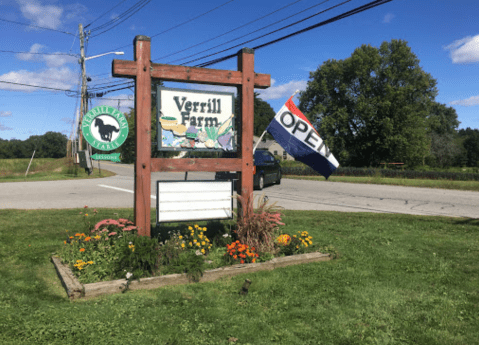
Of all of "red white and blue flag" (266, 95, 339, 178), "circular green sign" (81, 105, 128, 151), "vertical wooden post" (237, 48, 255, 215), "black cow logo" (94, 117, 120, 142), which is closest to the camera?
"vertical wooden post" (237, 48, 255, 215)

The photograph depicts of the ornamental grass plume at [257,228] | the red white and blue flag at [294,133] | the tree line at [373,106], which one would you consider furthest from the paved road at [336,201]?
the tree line at [373,106]

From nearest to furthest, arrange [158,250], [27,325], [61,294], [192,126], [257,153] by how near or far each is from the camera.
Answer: [27,325] → [61,294] → [158,250] → [192,126] → [257,153]

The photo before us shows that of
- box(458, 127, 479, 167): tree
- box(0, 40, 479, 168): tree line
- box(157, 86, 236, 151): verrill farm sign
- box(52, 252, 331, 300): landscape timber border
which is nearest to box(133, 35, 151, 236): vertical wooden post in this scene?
box(157, 86, 236, 151): verrill farm sign

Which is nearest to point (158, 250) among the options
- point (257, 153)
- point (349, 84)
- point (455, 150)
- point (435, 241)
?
point (435, 241)

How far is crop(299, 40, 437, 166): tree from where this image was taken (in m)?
40.2

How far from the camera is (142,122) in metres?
5.28

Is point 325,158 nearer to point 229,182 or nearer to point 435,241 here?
point 229,182

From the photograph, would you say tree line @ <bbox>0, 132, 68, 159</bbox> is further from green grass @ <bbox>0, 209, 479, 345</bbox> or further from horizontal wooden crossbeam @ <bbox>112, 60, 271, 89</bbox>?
green grass @ <bbox>0, 209, 479, 345</bbox>

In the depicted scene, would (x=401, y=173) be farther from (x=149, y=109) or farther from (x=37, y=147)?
(x=37, y=147)

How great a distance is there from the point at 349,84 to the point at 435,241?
40.6 m

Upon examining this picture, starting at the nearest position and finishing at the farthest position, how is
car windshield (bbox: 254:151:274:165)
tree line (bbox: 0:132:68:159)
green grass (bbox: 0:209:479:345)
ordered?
green grass (bbox: 0:209:479:345) < car windshield (bbox: 254:151:274:165) < tree line (bbox: 0:132:68:159)

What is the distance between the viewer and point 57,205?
11367 millimetres

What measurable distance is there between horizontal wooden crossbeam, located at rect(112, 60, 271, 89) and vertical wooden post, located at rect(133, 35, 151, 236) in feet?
0.37

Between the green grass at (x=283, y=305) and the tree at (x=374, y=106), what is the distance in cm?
3705
